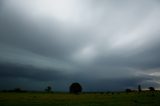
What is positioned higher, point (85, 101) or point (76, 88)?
point (76, 88)

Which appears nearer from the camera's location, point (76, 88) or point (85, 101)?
point (85, 101)

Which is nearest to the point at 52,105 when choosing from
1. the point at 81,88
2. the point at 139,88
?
the point at 81,88

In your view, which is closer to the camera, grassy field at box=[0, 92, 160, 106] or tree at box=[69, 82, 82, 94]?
grassy field at box=[0, 92, 160, 106]

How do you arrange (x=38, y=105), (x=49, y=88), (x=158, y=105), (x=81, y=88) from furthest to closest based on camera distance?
(x=49, y=88)
(x=81, y=88)
(x=38, y=105)
(x=158, y=105)

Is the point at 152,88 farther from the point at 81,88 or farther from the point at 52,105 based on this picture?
the point at 52,105

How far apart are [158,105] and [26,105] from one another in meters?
25.4

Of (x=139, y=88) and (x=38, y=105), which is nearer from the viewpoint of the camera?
(x=38, y=105)

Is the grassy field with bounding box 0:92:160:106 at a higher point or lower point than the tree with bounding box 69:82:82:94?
lower

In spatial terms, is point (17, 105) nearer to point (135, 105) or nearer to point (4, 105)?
point (4, 105)

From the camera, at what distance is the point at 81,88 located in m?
132

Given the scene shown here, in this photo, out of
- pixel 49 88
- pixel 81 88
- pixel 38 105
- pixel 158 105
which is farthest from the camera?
pixel 49 88

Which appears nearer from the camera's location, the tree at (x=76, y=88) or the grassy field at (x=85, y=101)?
the grassy field at (x=85, y=101)

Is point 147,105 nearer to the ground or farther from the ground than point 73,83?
nearer to the ground

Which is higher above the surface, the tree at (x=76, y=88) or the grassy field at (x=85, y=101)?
the tree at (x=76, y=88)
